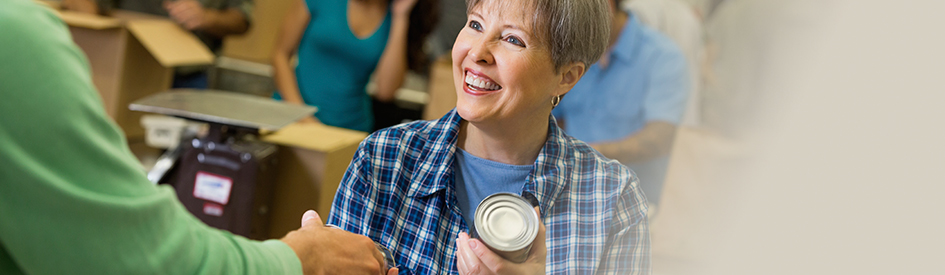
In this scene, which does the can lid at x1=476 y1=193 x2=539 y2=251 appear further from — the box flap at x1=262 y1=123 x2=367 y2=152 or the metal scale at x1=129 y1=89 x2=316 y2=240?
the metal scale at x1=129 y1=89 x2=316 y2=240

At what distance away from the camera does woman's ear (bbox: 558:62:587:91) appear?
2.52 ft

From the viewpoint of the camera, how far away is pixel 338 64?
1293 millimetres

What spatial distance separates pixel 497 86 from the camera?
0.73m

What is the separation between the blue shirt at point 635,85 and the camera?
1491 mm

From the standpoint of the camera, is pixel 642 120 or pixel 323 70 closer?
pixel 323 70

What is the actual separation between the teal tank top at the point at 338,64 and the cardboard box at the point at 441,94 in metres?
0.30

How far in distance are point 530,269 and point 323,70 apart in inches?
29.7

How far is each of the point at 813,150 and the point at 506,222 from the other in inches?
10.4

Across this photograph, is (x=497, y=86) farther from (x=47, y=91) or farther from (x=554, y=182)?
(x=47, y=91)

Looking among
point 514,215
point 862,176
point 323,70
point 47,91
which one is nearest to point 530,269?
point 514,215

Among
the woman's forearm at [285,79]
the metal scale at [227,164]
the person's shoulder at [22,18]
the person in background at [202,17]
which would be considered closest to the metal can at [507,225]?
the person's shoulder at [22,18]

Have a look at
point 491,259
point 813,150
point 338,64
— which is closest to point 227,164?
point 338,64

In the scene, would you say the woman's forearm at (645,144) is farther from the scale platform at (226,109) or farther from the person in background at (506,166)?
the scale platform at (226,109)

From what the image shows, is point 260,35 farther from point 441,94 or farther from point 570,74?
point 570,74
